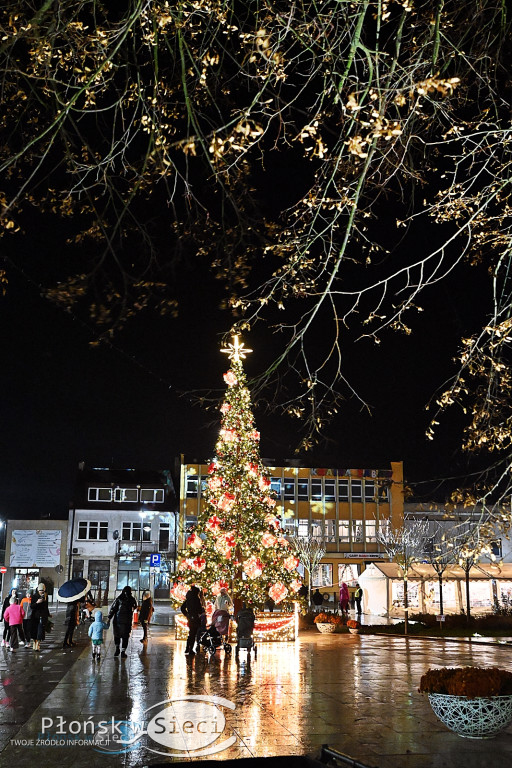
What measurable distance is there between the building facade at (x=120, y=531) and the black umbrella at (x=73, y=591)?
3208cm

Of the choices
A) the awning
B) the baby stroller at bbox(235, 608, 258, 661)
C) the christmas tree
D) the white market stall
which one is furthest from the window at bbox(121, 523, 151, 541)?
the baby stroller at bbox(235, 608, 258, 661)

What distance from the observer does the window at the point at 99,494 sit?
61.2 meters

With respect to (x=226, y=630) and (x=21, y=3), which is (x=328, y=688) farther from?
(x=21, y=3)

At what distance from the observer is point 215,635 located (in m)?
17.6

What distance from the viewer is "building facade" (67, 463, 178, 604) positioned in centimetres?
5750

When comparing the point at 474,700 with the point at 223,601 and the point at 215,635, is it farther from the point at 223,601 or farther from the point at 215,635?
the point at 223,601

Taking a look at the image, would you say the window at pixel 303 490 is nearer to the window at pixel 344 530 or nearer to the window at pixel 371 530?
the window at pixel 344 530

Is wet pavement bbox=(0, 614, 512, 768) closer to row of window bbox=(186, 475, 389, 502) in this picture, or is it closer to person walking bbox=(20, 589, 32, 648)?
person walking bbox=(20, 589, 32, 648)

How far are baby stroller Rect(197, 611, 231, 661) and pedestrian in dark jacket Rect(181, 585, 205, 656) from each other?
25cm

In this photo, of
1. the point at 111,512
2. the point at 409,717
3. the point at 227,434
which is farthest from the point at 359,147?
the point at 111,512

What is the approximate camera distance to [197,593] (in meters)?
18.8

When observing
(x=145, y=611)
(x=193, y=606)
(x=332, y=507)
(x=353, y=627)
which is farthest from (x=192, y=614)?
(x=332, y=507)

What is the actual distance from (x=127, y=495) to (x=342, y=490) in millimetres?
18992

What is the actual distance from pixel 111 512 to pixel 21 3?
56826 millimetres
